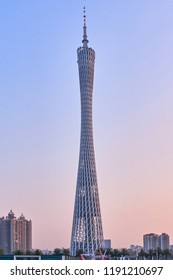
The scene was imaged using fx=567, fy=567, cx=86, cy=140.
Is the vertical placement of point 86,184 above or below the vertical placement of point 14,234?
above

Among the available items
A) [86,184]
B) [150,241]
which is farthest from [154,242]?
[86,184]

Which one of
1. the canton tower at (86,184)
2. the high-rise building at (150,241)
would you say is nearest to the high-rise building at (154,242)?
the high-rise building at (150,241)

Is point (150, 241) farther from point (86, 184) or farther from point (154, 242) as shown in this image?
point (86, 184)

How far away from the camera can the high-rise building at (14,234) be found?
94375mm

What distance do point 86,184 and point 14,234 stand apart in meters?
43.4

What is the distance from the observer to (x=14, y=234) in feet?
314

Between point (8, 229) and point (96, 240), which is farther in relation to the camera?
point (8, 229)

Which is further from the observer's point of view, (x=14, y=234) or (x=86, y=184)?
(x=14, y=234)

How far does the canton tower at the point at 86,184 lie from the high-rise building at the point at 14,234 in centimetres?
3557
